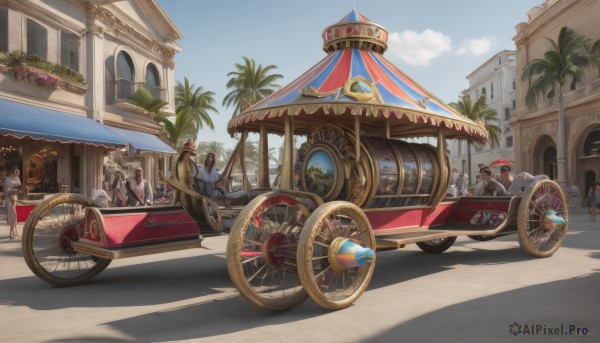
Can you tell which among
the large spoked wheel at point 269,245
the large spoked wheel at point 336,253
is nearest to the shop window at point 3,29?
the large spoked wheel at point 269,245

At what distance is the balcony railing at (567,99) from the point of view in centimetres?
2225

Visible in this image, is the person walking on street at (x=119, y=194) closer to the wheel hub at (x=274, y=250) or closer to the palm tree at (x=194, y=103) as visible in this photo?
the wheel hub at (x=274, y=250)

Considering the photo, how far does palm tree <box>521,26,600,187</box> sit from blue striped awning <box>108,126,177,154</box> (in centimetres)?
2008

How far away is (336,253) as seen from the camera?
459 cm

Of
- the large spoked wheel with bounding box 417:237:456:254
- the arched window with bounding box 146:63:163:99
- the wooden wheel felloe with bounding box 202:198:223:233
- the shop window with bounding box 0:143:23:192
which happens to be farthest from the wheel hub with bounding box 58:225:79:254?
the arched window with bounding box 146:63:163:99

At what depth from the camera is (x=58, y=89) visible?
16.5 m

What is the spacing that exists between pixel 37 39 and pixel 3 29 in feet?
4.90

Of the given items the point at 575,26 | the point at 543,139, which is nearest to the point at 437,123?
the point at 575,26

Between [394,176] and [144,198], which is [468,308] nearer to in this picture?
[394,176]

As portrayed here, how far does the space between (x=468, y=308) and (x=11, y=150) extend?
16614 millimetres

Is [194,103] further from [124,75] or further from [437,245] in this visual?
[437,245]

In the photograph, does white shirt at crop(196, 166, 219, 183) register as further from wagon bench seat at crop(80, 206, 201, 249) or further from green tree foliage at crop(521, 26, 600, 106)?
green tree foliage at crop(521, 26, 600, 106)

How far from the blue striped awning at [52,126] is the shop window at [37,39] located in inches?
87.9

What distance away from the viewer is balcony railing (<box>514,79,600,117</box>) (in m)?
22.2
